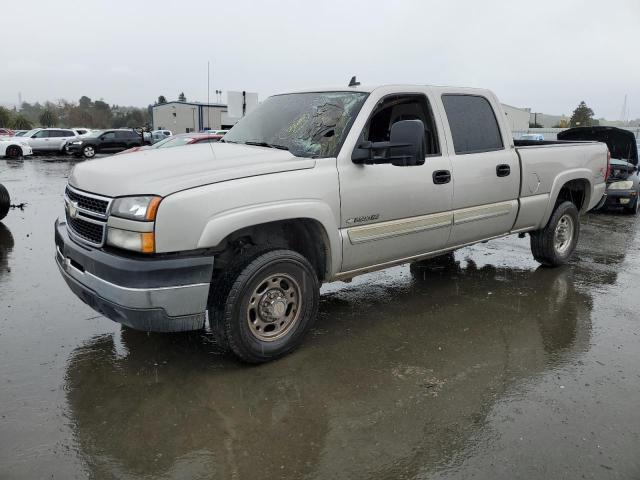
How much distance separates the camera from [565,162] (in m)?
5.94

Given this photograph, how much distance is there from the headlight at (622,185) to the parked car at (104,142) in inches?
960

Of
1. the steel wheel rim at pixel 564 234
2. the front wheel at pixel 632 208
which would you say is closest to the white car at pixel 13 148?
the front wheel at pixel 632 208

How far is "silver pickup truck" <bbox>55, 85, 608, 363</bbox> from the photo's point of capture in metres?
3.20

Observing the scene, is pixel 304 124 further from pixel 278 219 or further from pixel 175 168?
pixel 175 168

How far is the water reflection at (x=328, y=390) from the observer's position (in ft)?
8.98

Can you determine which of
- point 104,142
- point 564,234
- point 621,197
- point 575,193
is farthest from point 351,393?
point 104,142

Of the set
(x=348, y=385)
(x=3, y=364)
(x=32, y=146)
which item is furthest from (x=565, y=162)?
(x=32, y=146)

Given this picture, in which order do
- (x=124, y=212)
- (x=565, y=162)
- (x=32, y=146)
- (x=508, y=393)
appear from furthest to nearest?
(x=32, y=146), (x=565, y=162), (x=508, y=393), (x=124, y=212)

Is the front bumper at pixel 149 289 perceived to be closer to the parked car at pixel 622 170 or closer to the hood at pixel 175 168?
the hood at pixel 175 168

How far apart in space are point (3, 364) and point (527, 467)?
3.45 meters

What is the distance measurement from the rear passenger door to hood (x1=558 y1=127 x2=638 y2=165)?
535 centimetres

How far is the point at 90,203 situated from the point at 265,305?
136 centimetres

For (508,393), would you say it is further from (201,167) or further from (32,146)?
(32,146)

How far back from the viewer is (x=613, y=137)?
1032 cm
